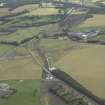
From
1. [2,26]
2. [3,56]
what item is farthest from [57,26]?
[3,56]

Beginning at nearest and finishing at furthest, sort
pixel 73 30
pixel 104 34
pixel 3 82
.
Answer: pixel 3 82
pixel 104 34
pixel 73 30

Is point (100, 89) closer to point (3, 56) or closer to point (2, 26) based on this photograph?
point (3, 56)

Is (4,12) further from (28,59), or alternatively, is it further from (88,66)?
(88,66)

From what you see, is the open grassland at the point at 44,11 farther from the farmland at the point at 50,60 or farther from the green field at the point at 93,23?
the green field at the point at 93,23

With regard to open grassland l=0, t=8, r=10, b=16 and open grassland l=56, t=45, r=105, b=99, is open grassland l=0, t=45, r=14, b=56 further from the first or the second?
open grassland l=0, t=8, r=10, b=16

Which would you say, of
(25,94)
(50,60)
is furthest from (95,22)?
(25,94)

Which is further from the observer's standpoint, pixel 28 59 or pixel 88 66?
pixel 28 59

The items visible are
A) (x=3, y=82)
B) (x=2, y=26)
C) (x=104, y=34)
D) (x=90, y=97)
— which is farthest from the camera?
(x=2, y=26)
